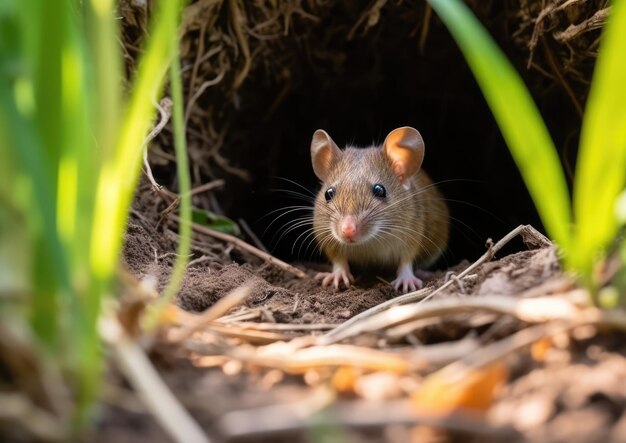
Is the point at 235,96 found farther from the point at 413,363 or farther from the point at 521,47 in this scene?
the point at 413,363

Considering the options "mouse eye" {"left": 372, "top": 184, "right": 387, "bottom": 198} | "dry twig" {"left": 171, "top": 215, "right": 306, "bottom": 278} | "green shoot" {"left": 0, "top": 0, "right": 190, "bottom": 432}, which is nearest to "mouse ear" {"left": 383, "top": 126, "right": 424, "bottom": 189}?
"mouse eye" {"left": 372, "top": 184, "right": 387, "bottom": 198}

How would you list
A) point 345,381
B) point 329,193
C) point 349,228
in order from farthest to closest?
point 329,193 < point 349,228 < point 345,381

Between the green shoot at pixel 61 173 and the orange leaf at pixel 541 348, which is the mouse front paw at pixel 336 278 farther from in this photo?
the green shoot at pixel 61 173

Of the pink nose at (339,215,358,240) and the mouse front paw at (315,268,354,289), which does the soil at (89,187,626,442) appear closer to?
the pink nose at (339,215,358,240)

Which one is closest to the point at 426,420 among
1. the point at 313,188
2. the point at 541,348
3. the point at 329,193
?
the point at 541,348

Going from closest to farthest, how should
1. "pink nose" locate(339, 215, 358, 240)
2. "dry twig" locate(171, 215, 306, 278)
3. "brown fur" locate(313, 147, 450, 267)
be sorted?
"pink nose" locate(339, 215, 358, 240)
"dry twig" locate(171, 215, 306, 278)
"brown fur" locate(313, 147, 450, 267)

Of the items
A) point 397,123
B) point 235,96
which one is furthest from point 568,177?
point 235,96

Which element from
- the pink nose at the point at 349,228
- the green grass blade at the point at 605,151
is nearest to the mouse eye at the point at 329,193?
the pink nose at the point at 349,228

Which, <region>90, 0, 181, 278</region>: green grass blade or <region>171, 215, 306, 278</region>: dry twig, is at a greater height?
<region>90, 0, 181, 278</region>: green grass blade

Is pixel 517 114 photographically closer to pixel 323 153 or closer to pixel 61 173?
pixel 61 173
